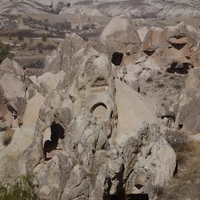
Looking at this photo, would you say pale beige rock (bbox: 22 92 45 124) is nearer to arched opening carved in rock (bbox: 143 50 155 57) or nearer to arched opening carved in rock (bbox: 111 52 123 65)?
arched opening carved in rock (bbox: 111 52 123 65)

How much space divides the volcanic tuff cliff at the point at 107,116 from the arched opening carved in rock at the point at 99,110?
1.1 inches

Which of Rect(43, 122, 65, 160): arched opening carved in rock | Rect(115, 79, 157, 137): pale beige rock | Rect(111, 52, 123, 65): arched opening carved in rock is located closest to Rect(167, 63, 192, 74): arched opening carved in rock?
Rect(111, 52, 123, 65): arched opening carved in rock

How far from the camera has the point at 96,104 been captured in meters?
14.7

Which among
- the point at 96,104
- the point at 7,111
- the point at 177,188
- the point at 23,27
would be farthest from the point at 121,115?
the point at 23,27

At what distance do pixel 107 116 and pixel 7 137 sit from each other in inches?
237

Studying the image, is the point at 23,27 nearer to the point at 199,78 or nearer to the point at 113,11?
the point at 113,11

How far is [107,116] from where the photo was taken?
14.0 metres

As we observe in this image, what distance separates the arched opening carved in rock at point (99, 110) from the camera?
14430 mm

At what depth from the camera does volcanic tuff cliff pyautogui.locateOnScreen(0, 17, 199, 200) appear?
1191 cm

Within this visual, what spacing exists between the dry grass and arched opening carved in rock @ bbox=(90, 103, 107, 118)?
191 inches

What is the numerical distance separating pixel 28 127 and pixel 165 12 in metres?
162

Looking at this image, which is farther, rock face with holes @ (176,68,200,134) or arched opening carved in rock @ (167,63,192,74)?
arched opening carved in rock @ (167,63,192,74)

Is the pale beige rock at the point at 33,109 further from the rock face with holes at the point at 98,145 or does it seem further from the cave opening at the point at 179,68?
the cave opening at the point at 179,68

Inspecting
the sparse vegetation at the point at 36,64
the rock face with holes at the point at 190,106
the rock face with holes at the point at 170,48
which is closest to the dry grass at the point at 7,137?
the rock face with holes at the point at 190,106
